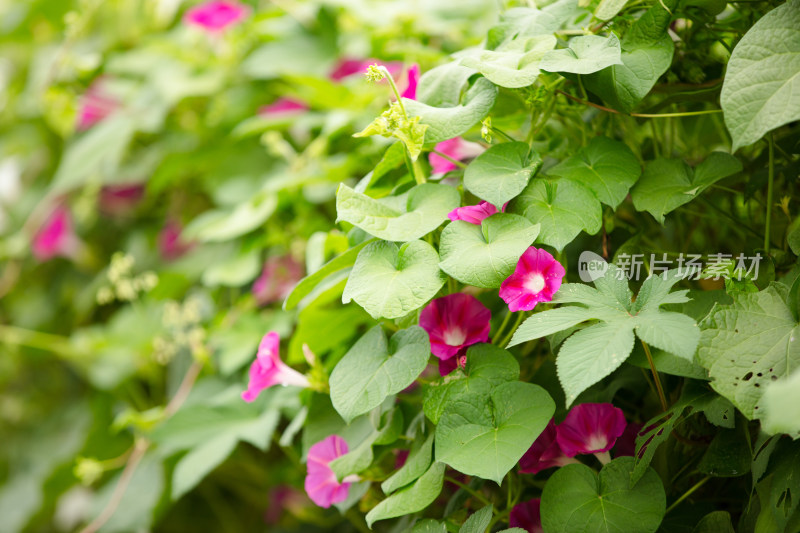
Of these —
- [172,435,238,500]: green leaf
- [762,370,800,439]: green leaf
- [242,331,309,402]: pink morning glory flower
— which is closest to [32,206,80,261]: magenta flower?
[172,435,238,500]: green leaf

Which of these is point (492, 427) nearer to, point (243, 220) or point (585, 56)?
point (585, 56)

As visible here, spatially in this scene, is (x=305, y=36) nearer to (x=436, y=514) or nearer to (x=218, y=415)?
(x=218, y=415)

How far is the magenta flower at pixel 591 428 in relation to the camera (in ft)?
1.74

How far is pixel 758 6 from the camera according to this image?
1.94ft

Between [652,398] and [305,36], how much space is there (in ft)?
3.05

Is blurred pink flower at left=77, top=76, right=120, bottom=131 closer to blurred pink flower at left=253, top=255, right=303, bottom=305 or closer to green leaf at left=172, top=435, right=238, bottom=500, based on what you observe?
blurred pink flower at left=253, top=255, right=303, bottom=305

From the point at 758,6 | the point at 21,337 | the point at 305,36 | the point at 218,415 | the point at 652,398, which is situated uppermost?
the point at 758,6

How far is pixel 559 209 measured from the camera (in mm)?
513

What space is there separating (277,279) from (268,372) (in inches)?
14.7

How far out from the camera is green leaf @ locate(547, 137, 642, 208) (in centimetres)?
53

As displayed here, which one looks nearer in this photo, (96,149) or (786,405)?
(786,405)

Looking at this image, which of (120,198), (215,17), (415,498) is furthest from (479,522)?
(120,198)

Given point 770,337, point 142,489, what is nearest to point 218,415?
point 142,489

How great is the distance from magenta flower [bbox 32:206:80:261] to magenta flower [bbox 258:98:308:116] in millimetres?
531
